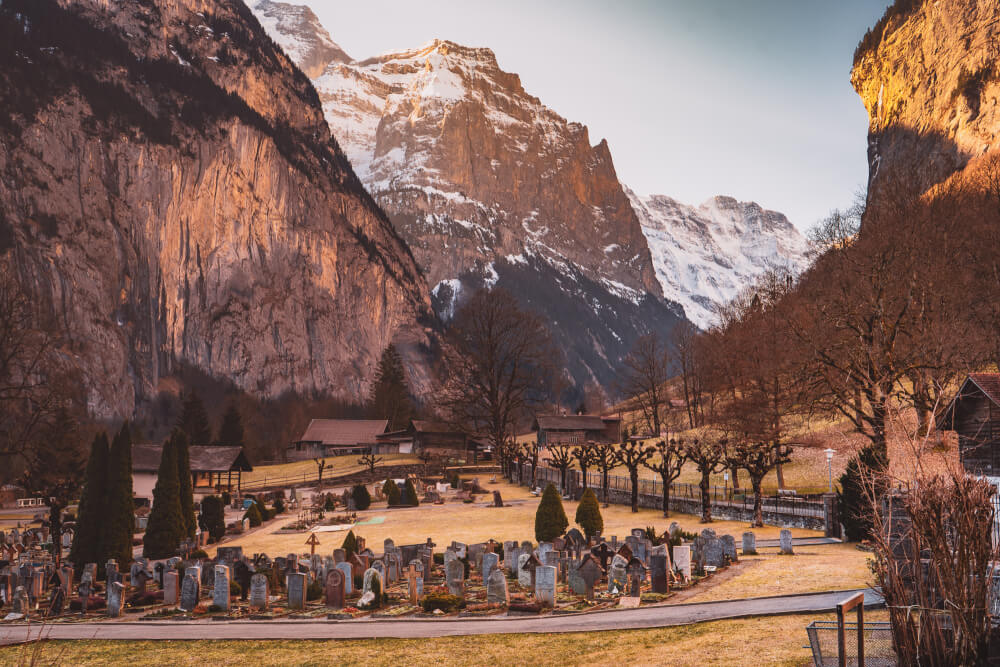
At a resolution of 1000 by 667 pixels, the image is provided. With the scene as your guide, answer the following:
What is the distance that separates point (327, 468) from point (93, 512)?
4153cm

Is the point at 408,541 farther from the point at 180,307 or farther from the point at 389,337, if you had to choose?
the point at 389,337

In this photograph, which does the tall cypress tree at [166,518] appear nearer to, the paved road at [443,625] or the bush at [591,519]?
the paved road at [443,625]

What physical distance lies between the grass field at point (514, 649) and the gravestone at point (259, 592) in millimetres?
3620

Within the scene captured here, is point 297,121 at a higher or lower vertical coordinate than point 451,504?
higher

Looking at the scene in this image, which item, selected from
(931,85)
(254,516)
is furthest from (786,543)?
(931,85)

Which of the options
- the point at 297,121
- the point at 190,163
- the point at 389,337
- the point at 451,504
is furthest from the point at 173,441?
the point at 297,121

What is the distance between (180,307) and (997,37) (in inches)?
4734

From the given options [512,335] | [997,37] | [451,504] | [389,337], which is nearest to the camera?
[451,504]

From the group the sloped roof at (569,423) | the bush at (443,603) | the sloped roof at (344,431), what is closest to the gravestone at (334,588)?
the bush at (443,603)

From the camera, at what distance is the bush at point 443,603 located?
794 inches

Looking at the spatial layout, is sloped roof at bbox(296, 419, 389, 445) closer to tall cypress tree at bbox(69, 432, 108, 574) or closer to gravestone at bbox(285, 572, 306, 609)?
tall cypress tree at bbox(69, 432, 108, 574)

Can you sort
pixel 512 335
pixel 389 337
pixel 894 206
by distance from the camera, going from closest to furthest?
pixel 894 206 < pixel 512 335 < pixel 389 337

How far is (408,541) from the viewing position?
34.2 meters

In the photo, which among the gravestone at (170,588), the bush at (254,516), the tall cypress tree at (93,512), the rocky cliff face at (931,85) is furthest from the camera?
the rocky cliff face at (931,85)
